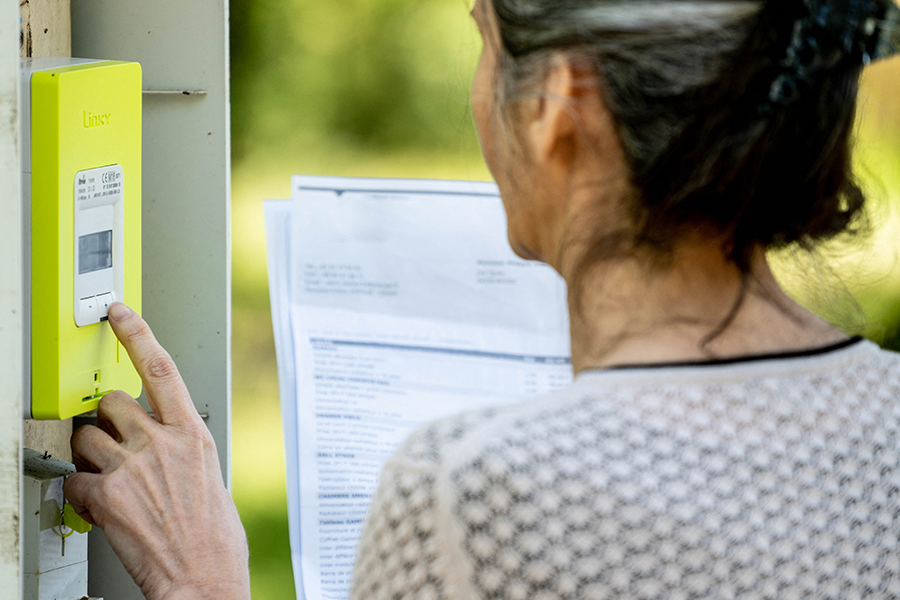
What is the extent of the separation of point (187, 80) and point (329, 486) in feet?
2.09

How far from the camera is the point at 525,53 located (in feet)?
1.94

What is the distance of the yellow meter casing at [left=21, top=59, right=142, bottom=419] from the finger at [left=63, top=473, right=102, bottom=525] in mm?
74

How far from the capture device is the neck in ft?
1.84

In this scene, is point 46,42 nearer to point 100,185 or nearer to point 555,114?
point 100,185

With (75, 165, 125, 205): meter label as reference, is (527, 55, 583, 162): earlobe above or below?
above

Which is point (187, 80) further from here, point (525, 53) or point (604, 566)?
point (604, 566)

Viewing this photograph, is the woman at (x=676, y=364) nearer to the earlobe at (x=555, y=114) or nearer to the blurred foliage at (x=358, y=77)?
the earlobe at (x=555, y=114)

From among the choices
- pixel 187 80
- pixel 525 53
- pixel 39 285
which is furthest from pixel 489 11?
pixel 187 80

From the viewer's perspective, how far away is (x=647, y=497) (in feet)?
1.68

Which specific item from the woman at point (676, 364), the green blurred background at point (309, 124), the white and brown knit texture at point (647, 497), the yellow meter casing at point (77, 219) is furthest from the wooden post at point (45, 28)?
the white and brown knit texture at point (647, 497)

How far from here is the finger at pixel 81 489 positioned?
2.98ft

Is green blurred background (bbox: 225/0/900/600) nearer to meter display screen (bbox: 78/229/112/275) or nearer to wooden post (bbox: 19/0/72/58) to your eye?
wooden post (bbox: 19/0/72/58)

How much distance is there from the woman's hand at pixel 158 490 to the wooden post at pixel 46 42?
23 centimetres

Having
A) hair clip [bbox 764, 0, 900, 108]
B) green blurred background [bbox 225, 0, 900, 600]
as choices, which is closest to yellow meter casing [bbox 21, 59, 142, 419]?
green blurred background [bbox 225, 0, 900, 600]
